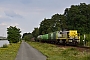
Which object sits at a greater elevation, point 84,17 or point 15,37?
point 84,17

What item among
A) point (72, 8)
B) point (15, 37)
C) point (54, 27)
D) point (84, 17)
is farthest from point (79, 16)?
point (54, 27)

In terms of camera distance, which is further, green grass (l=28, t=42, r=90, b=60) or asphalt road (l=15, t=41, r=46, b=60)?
asphalt road (l=15, t=41, r=46, b=60)

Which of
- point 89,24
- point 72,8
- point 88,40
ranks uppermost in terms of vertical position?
point 72,8

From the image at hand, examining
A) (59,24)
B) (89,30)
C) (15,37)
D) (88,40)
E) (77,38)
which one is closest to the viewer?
(77,38)

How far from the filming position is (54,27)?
384 feet

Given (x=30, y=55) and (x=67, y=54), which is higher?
(x=67, y=54)

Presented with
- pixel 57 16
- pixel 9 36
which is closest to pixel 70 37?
pixel 9 36

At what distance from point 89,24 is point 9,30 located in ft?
102

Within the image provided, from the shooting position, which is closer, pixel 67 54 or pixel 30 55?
pixel 67 54

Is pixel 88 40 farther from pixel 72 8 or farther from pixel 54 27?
pixel 54 27

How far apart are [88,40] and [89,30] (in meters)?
→ 34.8

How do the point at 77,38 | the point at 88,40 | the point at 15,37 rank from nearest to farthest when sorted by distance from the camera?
1. the point at 77,38
2. the point at 88,40
3. the point at 15,37

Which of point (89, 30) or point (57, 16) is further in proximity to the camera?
point (57, 16)

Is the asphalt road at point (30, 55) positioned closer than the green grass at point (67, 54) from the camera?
No
